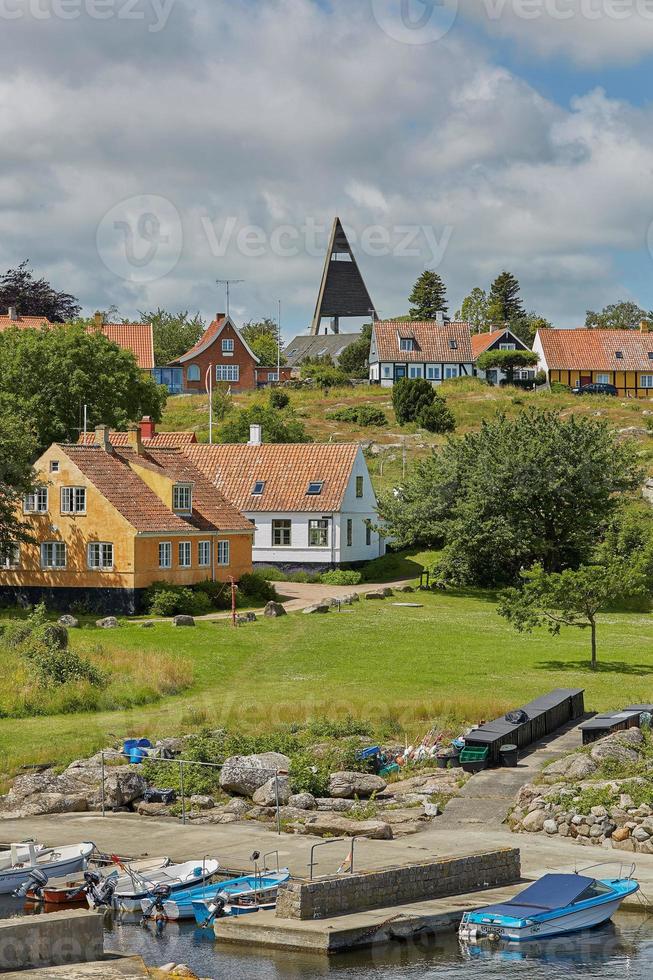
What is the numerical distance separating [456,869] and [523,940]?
230cm

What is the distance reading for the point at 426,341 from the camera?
410 feet

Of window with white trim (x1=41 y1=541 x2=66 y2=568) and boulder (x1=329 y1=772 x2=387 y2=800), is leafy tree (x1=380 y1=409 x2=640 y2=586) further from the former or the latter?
boulder (x1=329 y1=772 x2=387 y2=800)

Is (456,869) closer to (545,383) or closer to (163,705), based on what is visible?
(163,705)

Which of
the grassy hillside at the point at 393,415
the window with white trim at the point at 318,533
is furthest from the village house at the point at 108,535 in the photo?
the grassy hillside at the point at 393,415

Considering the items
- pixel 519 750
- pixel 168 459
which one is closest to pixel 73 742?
pixel 519 750

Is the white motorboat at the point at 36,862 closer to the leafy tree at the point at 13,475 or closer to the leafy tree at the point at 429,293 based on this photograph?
the leafy tree at the point at 13,475

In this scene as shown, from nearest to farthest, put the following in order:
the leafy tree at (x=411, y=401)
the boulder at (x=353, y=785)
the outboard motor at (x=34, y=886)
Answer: the outboard motor at (x=34, y=886) → the boulder at (x=353, y=785) → the leafy tree at (x=411, y=401)

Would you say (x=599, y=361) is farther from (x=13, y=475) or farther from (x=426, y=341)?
(x=13, y=475)

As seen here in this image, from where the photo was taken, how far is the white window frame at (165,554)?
58.4 m

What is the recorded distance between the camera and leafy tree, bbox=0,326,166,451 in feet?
242

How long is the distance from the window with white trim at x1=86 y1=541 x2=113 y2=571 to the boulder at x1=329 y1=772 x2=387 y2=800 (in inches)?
1069

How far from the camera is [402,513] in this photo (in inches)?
2692

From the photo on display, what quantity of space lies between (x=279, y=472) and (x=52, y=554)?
17.4 meters

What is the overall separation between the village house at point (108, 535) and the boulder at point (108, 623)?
3472 mm
